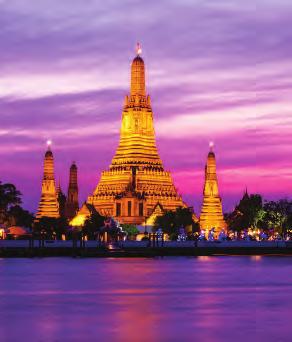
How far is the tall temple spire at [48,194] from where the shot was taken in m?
149

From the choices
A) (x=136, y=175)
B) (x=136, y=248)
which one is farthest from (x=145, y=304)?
(x=136, y=175)

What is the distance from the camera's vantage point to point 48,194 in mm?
149750

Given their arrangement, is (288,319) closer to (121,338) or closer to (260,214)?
(121,338)

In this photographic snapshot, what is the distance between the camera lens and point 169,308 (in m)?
48.2

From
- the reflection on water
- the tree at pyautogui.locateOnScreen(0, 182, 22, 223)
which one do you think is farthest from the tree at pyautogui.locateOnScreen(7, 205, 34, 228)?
the reflection on water

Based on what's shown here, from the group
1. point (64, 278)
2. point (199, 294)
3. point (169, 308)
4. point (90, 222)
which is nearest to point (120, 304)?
point (169, 308)

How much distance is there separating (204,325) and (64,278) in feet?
92.0

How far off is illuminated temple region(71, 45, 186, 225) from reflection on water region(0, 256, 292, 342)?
236 ft

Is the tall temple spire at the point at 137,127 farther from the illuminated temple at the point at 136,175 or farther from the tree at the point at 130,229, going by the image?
the tree at the point at 130,229

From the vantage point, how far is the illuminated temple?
500ft

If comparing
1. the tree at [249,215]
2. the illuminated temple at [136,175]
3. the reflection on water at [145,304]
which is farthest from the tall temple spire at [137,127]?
the reflection on water at [145,304]

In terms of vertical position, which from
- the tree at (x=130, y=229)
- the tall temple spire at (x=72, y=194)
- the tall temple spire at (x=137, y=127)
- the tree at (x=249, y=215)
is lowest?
the tree at (x=130, y=229)

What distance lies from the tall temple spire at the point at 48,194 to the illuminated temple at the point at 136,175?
13.3 feet

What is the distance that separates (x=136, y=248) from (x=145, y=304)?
69.6 metres
